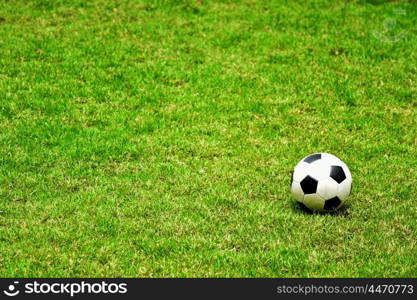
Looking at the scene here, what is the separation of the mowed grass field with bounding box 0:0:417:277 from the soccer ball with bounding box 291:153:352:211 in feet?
0.66

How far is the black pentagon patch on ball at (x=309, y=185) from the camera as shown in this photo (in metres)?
8.27

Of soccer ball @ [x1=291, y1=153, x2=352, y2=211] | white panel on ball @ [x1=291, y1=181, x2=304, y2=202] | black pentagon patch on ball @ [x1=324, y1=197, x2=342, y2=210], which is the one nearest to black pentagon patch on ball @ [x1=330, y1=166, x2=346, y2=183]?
soccer ball @ [x1=291, y1=153, x2=352, y2=211]

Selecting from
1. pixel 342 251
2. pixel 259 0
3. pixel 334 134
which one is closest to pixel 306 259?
pixel 342 251

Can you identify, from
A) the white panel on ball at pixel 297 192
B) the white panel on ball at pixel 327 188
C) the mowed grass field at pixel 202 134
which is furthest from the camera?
the white panel on ball at pixel 297 192

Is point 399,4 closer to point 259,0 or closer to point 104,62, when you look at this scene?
point 259,0

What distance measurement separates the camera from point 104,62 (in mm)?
13906

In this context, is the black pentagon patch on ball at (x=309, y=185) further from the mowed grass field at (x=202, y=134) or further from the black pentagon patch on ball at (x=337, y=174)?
the mowed grass field at (x=202, y=134)

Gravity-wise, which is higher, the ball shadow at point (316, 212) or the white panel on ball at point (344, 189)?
the white panel on ball at point (344, 189)

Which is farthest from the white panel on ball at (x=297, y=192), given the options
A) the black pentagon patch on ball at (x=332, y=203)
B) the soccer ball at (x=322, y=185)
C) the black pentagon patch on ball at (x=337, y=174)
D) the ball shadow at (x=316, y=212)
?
the black pentagon patch on ball at (x=337, y=174)

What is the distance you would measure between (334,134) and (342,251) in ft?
13.6

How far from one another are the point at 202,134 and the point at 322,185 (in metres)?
3.50

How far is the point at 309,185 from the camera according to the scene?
27.2 ft

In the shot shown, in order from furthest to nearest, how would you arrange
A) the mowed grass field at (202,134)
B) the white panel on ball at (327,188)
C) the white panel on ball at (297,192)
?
the white panel on ball at (297,192), the white panel on ball at (327,188), the mowed grass field at (202,134)

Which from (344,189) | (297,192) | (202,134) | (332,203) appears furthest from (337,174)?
(202,134)
